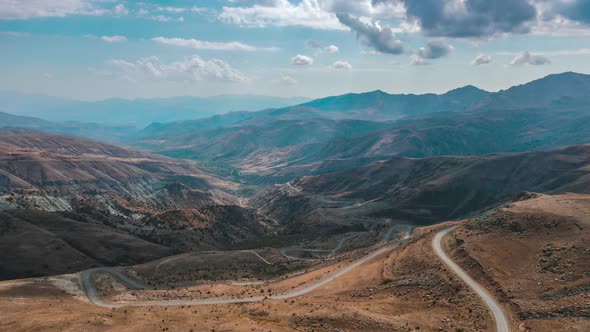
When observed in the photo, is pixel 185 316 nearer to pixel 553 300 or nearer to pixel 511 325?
pixel 511 325

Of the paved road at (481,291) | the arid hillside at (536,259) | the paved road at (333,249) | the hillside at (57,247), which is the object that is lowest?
the paved road at (333,249)

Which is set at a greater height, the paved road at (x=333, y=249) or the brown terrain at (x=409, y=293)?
the brown terrain at (x=409, y=293)

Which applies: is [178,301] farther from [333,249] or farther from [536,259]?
[333,249]

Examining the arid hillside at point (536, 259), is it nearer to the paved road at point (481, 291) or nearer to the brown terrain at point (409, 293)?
the brown terrain at point (409, 293)

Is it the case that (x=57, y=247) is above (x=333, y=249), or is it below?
above

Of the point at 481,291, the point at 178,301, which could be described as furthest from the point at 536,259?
the point at 178,301

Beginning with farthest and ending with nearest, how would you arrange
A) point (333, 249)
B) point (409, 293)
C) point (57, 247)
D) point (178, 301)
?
point (333, 249) < point (57, 247) < point (178, 301) < point (409, 293)

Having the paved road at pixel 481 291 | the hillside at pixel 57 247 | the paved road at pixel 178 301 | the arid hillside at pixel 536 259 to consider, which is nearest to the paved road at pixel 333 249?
the paved road at pixel 178 301

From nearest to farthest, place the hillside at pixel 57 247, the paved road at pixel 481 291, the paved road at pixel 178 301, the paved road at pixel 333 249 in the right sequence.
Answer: the paved road at pixel 481 291, the paved road at pixel 178 301, the hillside at pixel 57 247, the paved road at pixel 333 249

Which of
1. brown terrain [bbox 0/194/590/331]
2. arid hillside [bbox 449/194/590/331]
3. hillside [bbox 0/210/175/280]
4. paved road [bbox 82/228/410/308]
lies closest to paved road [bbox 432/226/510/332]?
brown terrain [bbox 0/194/590/331]

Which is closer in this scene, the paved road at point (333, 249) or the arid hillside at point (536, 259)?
the arid hillside at point (536, 259)

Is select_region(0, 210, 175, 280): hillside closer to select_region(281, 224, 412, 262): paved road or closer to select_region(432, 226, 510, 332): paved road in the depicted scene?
select_region(281, 224, 412, 262): paved road
